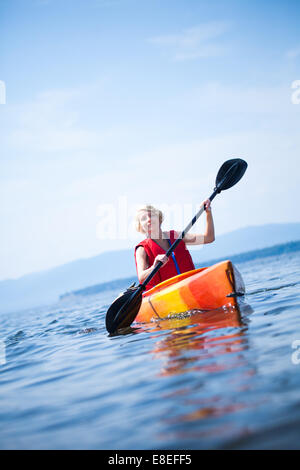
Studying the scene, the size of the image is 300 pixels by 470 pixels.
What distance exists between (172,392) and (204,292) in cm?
306

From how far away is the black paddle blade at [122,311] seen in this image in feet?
20.4

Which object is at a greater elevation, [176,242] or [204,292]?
[176,242]

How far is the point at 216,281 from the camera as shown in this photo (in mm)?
5707

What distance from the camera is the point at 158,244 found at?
652 centimetres

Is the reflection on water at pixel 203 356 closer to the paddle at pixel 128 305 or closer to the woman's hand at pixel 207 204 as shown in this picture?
the paddle at pixel 128 305

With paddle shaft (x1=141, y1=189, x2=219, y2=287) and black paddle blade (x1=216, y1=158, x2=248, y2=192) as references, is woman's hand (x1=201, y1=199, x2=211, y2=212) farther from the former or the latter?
black paddle blade (x1=216, y1=158, x2=248, y2=192)

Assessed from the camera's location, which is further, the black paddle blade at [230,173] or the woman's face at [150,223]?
the black paddle blade at [230,173]

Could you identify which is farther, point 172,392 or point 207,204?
point 207,204

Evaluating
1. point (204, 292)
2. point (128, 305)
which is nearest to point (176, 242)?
point (204, 292)

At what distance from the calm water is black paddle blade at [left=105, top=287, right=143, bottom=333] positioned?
120cm

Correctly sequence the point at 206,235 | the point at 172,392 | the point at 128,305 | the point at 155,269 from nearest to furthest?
1. the point at 172,392
2. the point at 155,269
3. the point at 128,305
4. the point at 206,235

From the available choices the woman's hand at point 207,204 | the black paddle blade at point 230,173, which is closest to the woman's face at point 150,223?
the woman's hand at point 207,204

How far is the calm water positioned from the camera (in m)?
2.14

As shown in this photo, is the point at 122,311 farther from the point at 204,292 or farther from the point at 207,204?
the point at 207,204
